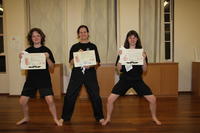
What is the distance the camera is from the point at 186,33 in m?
5.91

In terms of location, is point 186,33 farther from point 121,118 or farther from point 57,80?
point 57,80

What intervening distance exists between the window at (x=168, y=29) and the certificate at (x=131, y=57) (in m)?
2.85

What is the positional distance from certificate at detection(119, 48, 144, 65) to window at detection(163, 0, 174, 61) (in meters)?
2.85

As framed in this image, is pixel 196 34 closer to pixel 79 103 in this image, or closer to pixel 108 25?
pixel 108 25

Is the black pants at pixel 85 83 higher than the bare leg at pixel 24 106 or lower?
higher

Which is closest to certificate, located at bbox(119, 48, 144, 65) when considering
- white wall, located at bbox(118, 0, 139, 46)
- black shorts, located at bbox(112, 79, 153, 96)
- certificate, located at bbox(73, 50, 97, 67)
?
black shorts, located at bbox(112, 79, 153, 96)

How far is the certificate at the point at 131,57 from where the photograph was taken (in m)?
3.26

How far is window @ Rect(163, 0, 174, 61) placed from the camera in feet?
19.2

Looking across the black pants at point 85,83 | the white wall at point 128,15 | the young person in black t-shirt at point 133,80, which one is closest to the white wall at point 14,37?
the white wall at point 128,15

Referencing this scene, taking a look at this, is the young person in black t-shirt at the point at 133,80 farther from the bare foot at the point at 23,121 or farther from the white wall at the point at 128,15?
the white wall at the point at 128,15

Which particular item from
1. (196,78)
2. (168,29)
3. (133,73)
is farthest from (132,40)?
(196,78)

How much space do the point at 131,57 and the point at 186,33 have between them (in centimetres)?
323

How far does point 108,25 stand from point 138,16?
74 cm

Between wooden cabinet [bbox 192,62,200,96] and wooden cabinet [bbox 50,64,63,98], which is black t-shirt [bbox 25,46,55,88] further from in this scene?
wooden cabinet [bbox 192,62,200,96]
